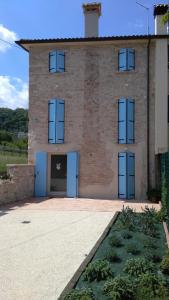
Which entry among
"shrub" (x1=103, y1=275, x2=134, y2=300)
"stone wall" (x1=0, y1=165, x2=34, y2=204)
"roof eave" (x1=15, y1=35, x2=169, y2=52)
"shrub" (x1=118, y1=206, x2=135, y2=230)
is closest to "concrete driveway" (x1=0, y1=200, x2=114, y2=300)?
→ "shrub" (x1=118, y1=206, x2=135, y2=230)

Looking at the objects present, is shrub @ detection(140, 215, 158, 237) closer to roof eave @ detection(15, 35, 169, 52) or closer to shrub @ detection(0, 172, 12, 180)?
shrub @ detection(0, 172, 12, 180)

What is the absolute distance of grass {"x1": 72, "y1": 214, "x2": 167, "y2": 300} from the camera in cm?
548

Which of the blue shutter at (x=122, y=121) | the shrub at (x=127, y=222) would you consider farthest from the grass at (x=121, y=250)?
the blue shutter at (x=122, y=121)

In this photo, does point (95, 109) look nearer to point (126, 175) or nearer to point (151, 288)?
point (126, 175)

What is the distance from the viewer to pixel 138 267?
19.4 ft

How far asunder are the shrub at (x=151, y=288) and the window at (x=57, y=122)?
13423 mm

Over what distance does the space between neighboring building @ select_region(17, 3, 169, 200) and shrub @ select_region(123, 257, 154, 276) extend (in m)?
11.8

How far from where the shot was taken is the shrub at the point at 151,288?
4.81 metres

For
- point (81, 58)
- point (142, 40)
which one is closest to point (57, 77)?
point (81, 58)

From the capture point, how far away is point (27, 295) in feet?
16.9

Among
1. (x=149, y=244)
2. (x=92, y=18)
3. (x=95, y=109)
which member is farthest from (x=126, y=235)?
(x=92, y=18)

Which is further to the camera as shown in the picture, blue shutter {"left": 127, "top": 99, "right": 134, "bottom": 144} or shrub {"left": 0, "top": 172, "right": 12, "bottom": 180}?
blue shutter {"left": 127, "top": 99, "right": 134, "bottom": 144}

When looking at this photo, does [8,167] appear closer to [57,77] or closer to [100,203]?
[100,203]

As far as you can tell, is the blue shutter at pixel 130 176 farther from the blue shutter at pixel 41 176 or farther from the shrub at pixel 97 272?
the shrub at pixel 97 272
